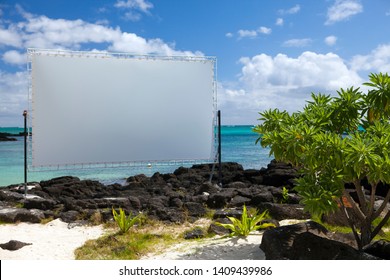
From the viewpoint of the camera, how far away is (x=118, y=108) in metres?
12.7

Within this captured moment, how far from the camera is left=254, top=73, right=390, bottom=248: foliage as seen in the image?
5.73m

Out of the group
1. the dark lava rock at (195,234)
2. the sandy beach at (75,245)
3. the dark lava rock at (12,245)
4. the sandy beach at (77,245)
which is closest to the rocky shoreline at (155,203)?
the dark lava rock at (195,234)

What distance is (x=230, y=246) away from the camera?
282 inches

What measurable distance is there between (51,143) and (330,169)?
8.40m

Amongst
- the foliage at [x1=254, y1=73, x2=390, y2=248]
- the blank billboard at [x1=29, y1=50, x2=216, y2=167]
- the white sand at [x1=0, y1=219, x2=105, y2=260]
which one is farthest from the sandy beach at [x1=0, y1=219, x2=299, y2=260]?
the blank billboard at [x1=29, y1=50, x2=216, y2=167]

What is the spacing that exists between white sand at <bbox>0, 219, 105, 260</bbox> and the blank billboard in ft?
9.86

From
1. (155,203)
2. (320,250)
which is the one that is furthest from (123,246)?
(155,203)

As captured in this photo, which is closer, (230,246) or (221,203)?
(230,246)

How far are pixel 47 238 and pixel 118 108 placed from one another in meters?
4.93

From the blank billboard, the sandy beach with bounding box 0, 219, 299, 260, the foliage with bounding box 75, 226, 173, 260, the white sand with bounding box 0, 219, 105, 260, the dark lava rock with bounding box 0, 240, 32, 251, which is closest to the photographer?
the sandy beach with bounding box 0, 219, 299, 260

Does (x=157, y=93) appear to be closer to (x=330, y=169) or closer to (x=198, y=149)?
(x=198, y=149)

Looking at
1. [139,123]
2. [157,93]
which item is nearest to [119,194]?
[139,123]

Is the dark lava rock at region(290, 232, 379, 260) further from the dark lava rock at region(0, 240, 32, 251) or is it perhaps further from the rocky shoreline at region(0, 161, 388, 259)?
the dark lava rock at region(0, 240, 32, 251)

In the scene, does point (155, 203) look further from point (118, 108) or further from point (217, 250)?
point (217, 250)
